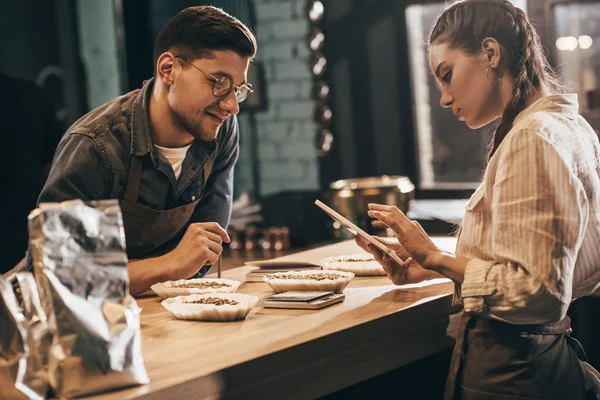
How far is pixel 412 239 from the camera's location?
7.52ft

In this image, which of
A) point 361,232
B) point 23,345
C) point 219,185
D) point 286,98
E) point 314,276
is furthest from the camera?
point 286,98

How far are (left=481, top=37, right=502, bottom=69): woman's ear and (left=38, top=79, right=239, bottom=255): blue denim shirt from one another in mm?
1110

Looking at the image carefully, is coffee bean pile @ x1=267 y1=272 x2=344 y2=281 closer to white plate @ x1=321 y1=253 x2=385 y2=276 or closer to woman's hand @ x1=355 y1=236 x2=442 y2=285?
woman's hand @ x1=355 y1=236 x2=442 y2=285

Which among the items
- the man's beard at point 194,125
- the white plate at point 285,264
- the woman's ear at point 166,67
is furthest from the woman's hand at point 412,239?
the woman's ear at point 166,67

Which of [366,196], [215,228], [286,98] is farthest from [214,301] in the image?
[286,98]

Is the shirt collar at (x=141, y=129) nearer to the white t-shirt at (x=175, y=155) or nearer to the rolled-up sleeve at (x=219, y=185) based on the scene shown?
the white t-shirt at (x=175, y=155)

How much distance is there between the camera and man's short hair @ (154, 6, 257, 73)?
9.33 feet

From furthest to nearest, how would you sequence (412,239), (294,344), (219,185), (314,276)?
1. (219,185)
2. (314,276)
3. (412,239)
4. (294,344)

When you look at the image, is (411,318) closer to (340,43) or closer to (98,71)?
(340,43)

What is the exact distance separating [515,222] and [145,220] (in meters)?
1.31

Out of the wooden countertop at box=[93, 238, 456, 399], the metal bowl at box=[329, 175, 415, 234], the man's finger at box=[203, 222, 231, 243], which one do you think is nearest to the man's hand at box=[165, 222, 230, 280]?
the man's finger at box=[203, 222, 231, 243]

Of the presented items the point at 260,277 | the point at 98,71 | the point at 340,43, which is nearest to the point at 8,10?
the point at 98,71

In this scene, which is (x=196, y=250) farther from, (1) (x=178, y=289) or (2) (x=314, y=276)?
(2) (x=314, y=276)

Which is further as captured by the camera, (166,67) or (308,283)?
(166,67)
